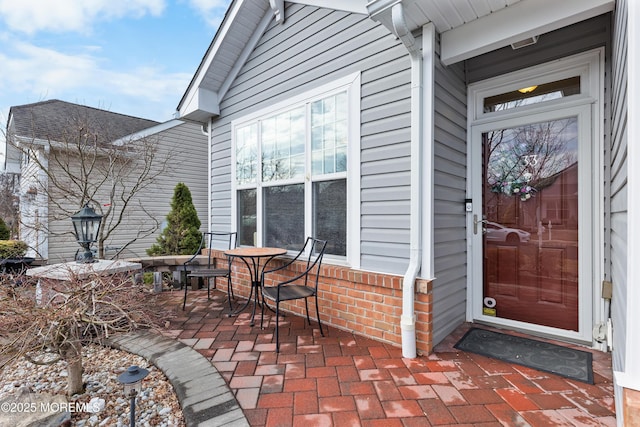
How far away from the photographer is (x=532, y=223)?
2.73 meters

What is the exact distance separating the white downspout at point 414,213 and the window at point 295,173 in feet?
1.93

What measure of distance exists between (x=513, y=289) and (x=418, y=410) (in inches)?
66.7

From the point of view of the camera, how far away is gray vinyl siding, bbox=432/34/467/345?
252 centimetres

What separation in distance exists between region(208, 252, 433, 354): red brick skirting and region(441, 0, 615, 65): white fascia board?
1829mm

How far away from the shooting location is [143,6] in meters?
8.83

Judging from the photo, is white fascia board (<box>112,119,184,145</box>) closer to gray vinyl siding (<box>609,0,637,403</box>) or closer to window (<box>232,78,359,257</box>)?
→ window (<box>232,78,359,257</box>)

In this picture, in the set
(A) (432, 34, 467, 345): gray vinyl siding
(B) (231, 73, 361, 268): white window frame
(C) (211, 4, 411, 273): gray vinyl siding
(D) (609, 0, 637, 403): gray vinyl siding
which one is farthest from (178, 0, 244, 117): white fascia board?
(D) (609, 0, 637, 403): gray vinyl siding

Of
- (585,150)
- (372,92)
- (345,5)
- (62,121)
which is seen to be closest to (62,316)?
(372,92)

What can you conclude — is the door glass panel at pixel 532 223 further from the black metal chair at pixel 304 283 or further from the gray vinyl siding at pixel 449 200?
the black metal chair at pixel 304 283

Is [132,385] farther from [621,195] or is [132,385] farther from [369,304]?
[621,195]

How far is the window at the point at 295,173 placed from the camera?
302cm

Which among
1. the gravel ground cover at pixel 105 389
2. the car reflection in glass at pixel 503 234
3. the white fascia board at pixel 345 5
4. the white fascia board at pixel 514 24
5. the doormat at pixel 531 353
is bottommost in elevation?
the gravel ground cover at pixel 105 389

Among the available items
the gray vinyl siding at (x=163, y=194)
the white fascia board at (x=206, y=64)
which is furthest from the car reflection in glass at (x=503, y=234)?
the gray vinyl siding at (x=163, y=194)

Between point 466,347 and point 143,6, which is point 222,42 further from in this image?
point 143,6
